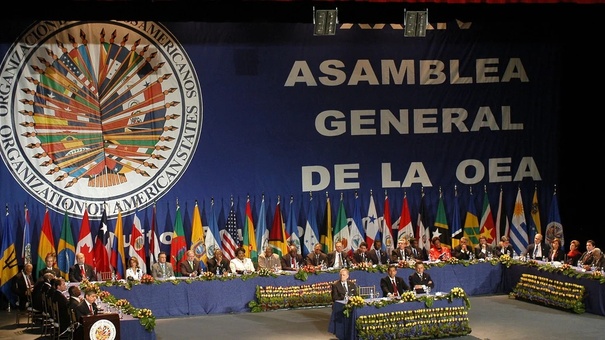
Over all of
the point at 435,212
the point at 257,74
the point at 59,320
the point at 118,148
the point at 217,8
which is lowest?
the point at 59,320

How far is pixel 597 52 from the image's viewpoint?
23047 millimetres

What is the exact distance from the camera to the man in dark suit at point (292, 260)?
1994 cm

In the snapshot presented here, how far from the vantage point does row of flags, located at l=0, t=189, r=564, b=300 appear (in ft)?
66.7

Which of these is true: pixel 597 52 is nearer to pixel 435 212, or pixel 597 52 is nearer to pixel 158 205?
pixel 435 212

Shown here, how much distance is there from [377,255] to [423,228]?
2.31 meters

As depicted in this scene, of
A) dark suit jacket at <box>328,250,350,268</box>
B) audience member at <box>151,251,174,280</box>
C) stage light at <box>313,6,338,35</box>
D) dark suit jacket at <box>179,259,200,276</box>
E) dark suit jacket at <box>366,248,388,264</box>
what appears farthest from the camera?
dark suit jacket at <box>366,248,388,264</box>

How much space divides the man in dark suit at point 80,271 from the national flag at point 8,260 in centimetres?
158

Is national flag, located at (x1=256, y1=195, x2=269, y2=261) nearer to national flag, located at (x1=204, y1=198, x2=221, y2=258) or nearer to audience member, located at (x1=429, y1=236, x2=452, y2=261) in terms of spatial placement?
national flag, located at (x1=204, y1=198, x2=221, y2=258)

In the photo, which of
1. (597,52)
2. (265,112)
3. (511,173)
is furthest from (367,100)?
(597,52)

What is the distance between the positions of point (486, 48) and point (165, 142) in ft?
25.2

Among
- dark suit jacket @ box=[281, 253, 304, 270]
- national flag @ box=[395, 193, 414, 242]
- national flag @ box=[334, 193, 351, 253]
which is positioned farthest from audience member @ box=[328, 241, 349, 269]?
national flag @ box=[395, 193, 414, 242]

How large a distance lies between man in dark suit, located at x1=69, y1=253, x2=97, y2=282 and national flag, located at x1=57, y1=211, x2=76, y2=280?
122 centimetres

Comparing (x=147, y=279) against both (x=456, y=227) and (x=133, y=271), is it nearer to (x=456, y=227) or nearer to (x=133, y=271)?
(x=133, y=271)

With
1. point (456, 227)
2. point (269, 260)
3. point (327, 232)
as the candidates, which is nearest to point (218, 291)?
point (269, 260)
